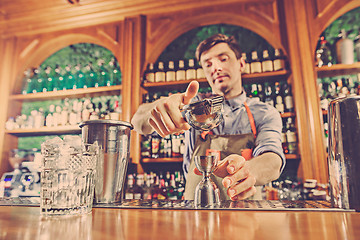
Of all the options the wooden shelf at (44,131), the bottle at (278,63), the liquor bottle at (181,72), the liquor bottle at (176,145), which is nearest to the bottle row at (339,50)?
the bottle at (278,63)

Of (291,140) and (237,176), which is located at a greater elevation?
(291,140)

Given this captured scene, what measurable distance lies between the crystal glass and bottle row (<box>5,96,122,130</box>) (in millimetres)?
2124

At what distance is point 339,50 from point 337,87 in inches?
13.8

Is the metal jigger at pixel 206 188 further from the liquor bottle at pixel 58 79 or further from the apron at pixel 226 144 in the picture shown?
the liquor bottle at pixel 58 79

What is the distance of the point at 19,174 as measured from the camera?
2.61 m

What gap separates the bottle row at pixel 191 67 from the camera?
8.06 feet

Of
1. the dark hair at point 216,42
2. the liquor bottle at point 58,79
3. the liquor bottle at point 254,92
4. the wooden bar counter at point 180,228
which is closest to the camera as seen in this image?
the wooden bar counter at point 180,228

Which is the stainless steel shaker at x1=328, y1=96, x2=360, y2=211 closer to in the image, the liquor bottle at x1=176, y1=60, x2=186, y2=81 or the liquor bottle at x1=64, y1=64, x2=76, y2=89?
the liquor bottle at x1=176, y1=60, x2=186, y2=81

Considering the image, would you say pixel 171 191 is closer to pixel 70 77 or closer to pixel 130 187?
pixel 130 187

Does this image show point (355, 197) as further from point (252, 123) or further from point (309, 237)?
point (252, 123)

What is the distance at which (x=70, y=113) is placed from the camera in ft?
9.70

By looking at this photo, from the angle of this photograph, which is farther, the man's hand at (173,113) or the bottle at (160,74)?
the bottle at (160,74)

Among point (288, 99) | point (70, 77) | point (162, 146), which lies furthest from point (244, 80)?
point (70, 77)

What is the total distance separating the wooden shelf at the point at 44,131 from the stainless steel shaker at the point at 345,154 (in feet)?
8.01
